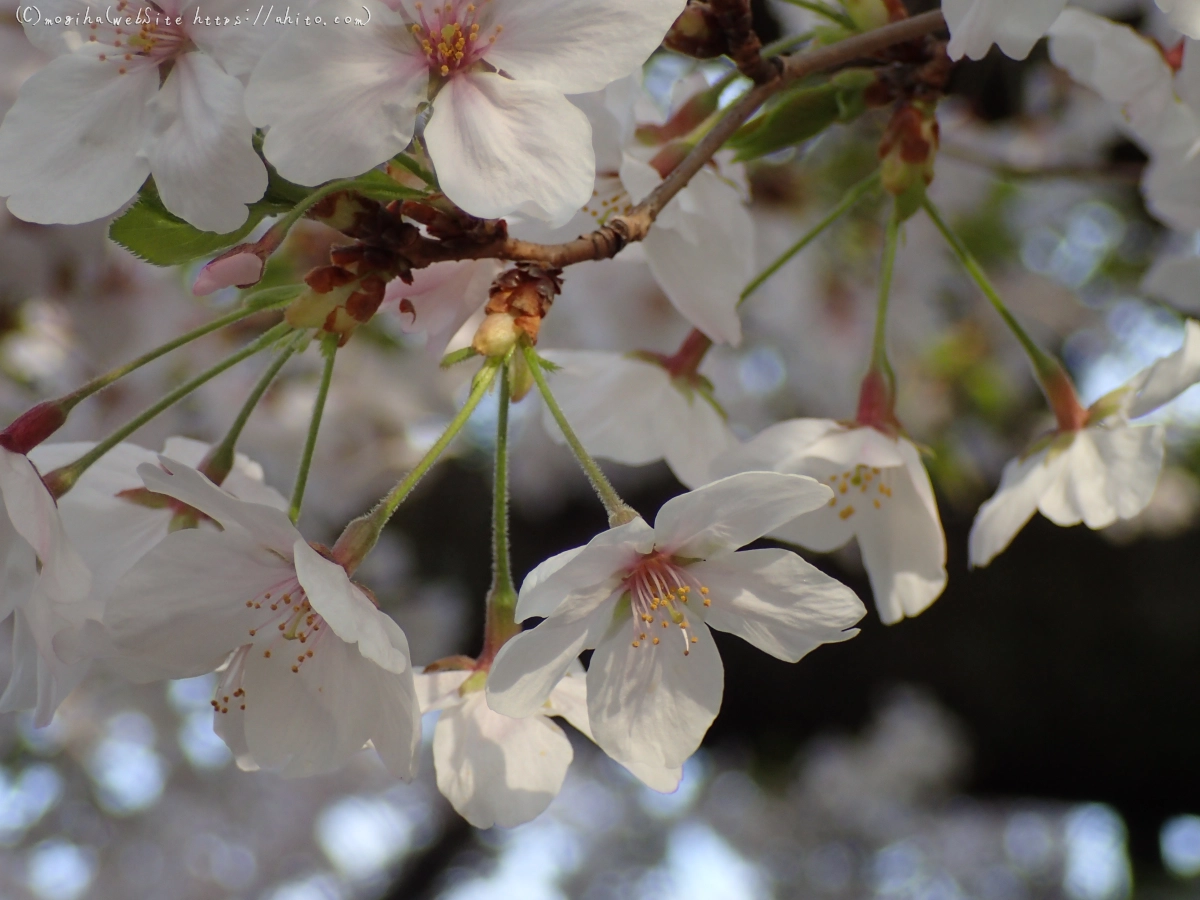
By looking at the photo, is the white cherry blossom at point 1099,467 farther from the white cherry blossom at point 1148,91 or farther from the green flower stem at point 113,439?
the green flower stem at point 113,439

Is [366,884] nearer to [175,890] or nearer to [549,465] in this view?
[175,890]

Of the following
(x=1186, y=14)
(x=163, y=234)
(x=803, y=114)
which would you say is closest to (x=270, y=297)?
(x=163, y=234)

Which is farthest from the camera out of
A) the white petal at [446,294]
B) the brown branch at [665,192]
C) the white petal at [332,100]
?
the white petal at [446,294]

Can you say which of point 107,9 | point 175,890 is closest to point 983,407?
point 107,9

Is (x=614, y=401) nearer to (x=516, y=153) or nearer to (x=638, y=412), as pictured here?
(x=638, y=412)

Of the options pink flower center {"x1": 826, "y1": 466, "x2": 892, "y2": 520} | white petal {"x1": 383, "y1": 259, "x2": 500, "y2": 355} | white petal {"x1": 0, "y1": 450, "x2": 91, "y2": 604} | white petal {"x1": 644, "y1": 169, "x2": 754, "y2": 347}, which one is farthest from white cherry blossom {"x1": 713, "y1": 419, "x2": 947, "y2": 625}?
white petal {"x1": 0, "y1": 450, "x2": 91, "y2": 604}

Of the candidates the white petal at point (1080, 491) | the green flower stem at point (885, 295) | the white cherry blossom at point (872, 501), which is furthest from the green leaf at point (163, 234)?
the white petal at point (1080, 491)
